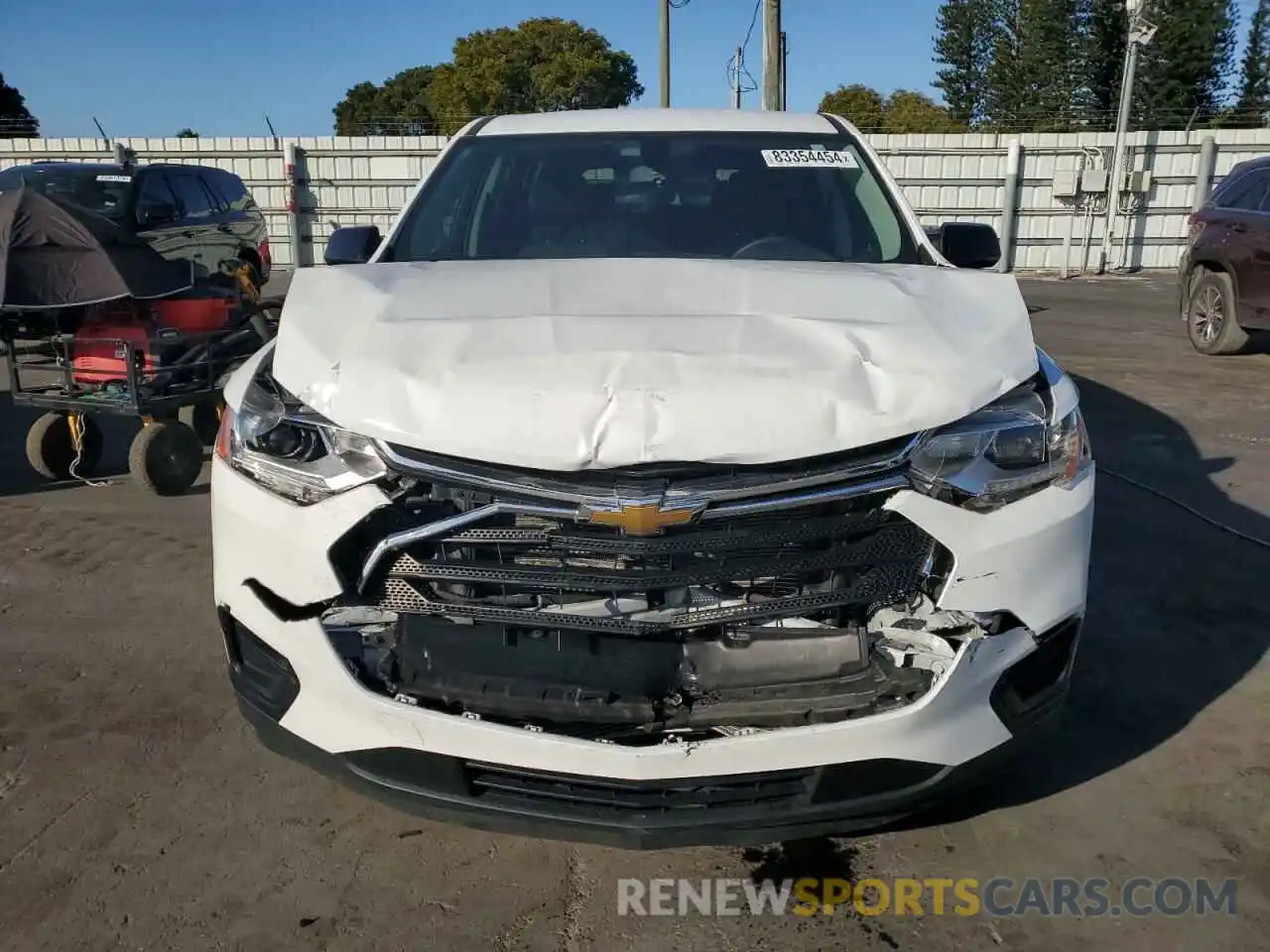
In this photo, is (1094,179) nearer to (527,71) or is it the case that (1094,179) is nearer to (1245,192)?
(1245,192)

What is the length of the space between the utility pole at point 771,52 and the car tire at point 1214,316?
25.2ft

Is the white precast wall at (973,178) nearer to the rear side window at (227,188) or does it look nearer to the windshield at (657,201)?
the rear side window at (227,188)

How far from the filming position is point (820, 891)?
2568 millimetres

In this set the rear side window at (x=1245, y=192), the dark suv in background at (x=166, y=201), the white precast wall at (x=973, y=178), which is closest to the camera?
the rear side window at (x=1245, y=192)

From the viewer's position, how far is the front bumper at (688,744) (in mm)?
2240

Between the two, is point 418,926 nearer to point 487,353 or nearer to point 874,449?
point 487,353

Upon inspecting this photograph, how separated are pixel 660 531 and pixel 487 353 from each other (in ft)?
1.91

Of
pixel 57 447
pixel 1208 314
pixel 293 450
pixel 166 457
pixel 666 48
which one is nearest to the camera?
pixel 293 450

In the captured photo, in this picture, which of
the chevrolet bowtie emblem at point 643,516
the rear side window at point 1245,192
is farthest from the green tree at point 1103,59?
the chevrolet bowtie emblem at point 643,516

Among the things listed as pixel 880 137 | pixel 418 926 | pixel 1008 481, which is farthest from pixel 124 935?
pixel 880 137

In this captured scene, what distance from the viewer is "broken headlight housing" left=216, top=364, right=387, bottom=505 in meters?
2.34

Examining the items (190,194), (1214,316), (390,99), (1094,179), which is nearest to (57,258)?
(190,194)

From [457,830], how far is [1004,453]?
164 centimetres

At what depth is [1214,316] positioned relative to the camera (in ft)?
33.4
